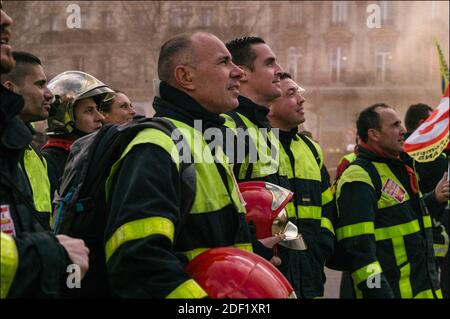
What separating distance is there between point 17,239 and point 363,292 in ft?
9.15

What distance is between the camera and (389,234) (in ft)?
16.3

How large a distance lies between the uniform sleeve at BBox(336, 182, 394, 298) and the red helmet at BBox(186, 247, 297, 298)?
196 centimetres

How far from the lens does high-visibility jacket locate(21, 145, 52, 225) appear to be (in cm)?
425

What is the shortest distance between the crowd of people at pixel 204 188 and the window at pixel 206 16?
102ft

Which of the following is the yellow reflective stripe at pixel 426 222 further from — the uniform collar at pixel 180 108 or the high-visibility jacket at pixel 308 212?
the uniform collar at pixel 180 108

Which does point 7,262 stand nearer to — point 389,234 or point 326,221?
point 326,221

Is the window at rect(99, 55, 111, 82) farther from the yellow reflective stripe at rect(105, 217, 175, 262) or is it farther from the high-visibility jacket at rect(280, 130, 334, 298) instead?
the yellow reflective stripe at rect(105, 217, 175, 262)

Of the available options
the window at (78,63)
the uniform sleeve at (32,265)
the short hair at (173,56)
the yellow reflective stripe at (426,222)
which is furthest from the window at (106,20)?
the uniform sleeve at (32,265)

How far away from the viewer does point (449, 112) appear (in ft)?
17.3

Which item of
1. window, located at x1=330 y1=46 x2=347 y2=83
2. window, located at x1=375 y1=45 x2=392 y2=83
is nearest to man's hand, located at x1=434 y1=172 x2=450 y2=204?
window, located at x1=375 y1=45 x2=392 y2=83

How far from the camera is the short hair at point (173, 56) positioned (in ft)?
10.9

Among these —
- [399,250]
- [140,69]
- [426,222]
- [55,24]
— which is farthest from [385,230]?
[55,24]

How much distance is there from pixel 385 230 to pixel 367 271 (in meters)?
0.38

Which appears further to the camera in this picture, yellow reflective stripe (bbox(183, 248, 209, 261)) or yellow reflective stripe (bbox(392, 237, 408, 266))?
yellow reflective stripe (bbox(392, 237, 408, 266))
